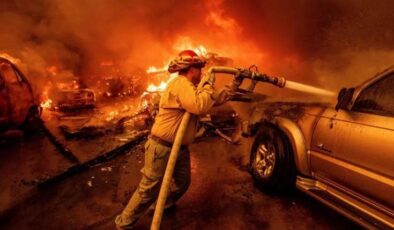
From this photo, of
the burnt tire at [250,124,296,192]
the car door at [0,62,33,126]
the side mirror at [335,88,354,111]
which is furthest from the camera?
the car door at [0,62,33,126]

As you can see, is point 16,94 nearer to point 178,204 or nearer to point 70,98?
point 70,98

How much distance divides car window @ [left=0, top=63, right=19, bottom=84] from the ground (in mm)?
2474

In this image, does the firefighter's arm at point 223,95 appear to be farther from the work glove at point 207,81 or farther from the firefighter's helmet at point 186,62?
the firefighter's helmet at point 186,62

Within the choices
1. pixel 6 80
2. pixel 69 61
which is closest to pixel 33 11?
pixel 69 61

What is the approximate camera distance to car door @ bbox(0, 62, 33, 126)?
25.4 feet

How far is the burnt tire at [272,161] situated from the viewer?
4.33 m

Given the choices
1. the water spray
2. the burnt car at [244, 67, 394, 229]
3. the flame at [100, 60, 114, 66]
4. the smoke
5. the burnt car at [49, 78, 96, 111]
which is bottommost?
the burnt car at [49, 78, 96, 111]

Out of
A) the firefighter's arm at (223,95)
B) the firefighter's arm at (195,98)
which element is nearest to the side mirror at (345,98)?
the firefighter's arm at (223,95)

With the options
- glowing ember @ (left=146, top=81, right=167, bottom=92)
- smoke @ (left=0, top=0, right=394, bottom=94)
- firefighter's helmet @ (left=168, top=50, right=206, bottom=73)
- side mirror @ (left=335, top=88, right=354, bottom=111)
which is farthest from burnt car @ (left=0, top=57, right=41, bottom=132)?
side mirror @ (left=335, top=88, right=354, bottom=111)

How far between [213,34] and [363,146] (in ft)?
51.7

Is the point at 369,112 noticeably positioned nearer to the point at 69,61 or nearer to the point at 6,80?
the point at 6,80

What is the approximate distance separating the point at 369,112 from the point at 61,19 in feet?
62.5

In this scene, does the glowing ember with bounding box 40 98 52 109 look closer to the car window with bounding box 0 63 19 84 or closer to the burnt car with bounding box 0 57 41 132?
the burnt car with bounding box 0 57 41 132

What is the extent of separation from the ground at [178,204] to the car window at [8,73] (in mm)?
2474
